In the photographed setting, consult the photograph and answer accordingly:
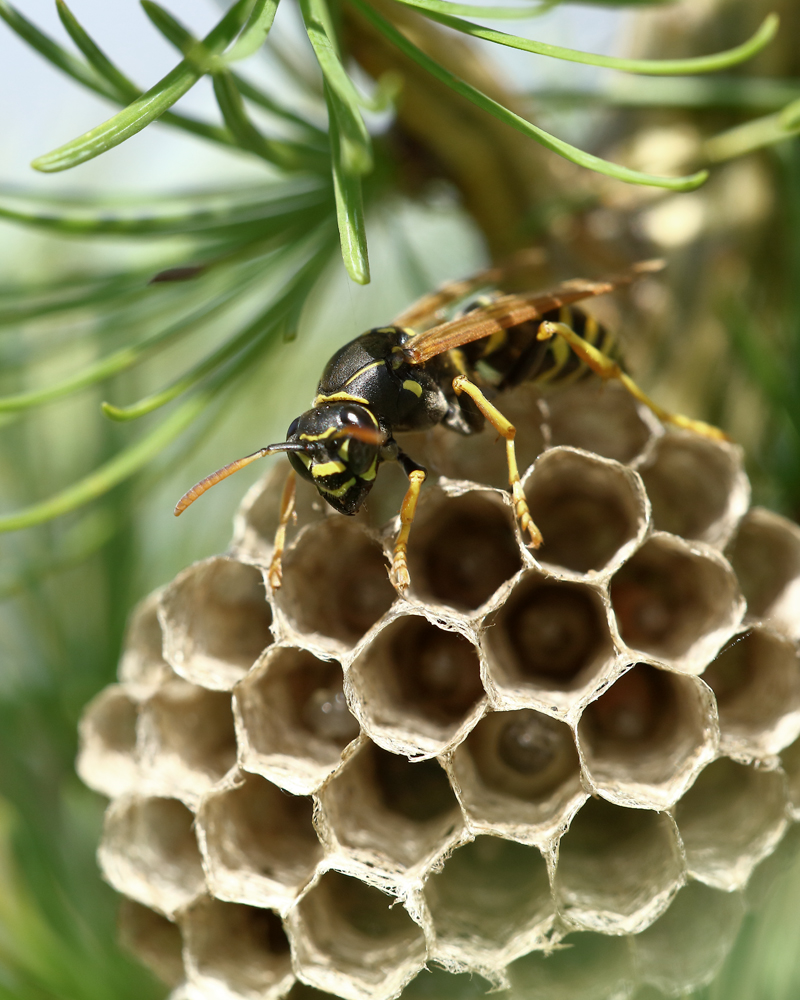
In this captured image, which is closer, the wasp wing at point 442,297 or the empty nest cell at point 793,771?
the empty nest cell at point 793,771

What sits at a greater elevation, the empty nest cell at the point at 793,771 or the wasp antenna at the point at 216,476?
the wasp antenna at the point at 216,476

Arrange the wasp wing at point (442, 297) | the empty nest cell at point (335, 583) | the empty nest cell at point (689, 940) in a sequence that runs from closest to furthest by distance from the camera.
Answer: the empty nest cell at point (689, 940)
the empty nest cell at point (335, 583)
the wasp wing at point (442, 297)

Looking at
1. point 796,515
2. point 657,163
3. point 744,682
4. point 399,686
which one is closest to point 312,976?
point 399,686

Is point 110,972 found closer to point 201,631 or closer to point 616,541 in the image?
point 201,631

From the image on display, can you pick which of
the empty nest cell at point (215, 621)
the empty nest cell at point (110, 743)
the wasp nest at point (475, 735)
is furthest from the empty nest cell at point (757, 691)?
the empty nest cell at point (110, 743)

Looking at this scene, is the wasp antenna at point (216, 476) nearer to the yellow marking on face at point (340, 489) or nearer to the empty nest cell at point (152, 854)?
the yellow marking on face at point (340, 489)

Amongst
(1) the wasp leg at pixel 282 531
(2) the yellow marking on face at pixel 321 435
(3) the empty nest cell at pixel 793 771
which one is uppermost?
(2) the yellow marking on face at pixel 321 435

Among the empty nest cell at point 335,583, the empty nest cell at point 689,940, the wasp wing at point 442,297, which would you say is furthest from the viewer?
the wasp wing at point 442,297

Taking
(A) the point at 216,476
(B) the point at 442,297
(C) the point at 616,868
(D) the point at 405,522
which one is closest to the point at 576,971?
(C) the point at 616,868
